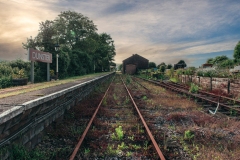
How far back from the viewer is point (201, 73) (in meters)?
17.4

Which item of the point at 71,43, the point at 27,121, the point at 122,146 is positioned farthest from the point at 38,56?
the point at 71,43

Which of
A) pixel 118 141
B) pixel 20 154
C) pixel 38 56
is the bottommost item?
pixel 118 141

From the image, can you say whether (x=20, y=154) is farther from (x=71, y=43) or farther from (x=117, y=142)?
(x=71, y=43)

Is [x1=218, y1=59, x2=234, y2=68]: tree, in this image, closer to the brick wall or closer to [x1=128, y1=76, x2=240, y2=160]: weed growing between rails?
[x1=128, y1=76, x2=240, y2=160]: weed growing between rails

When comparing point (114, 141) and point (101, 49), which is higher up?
point (101, 49)

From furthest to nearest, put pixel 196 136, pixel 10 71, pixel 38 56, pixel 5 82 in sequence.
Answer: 1. pixel 38 56
2. pixel 10 71
3. pixel 5 82
4. pixel 196 136

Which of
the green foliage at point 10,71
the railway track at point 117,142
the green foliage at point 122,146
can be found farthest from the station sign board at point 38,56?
the green foliage at point 122,146

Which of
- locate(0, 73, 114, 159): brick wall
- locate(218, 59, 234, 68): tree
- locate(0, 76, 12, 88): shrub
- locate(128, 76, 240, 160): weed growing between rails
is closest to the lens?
locate(0, 73, 114, 159): brick wall

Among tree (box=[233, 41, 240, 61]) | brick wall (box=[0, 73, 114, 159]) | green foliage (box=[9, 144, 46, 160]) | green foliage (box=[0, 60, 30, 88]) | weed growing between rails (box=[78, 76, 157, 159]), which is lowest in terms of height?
weed growing between rails (box=[78, 76, 157, 159])

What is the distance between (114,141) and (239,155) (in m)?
2.50

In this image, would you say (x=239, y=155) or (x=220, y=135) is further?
(x=220, y=135)

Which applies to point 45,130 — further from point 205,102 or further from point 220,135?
point 205,102

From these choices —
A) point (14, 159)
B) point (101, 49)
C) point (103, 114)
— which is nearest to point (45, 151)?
point (14, 159)

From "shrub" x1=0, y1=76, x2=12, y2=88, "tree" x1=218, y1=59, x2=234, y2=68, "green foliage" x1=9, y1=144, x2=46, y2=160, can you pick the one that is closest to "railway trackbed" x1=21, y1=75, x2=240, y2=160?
"green foliage" x1=9, y1=144, x2=46, y2=160
